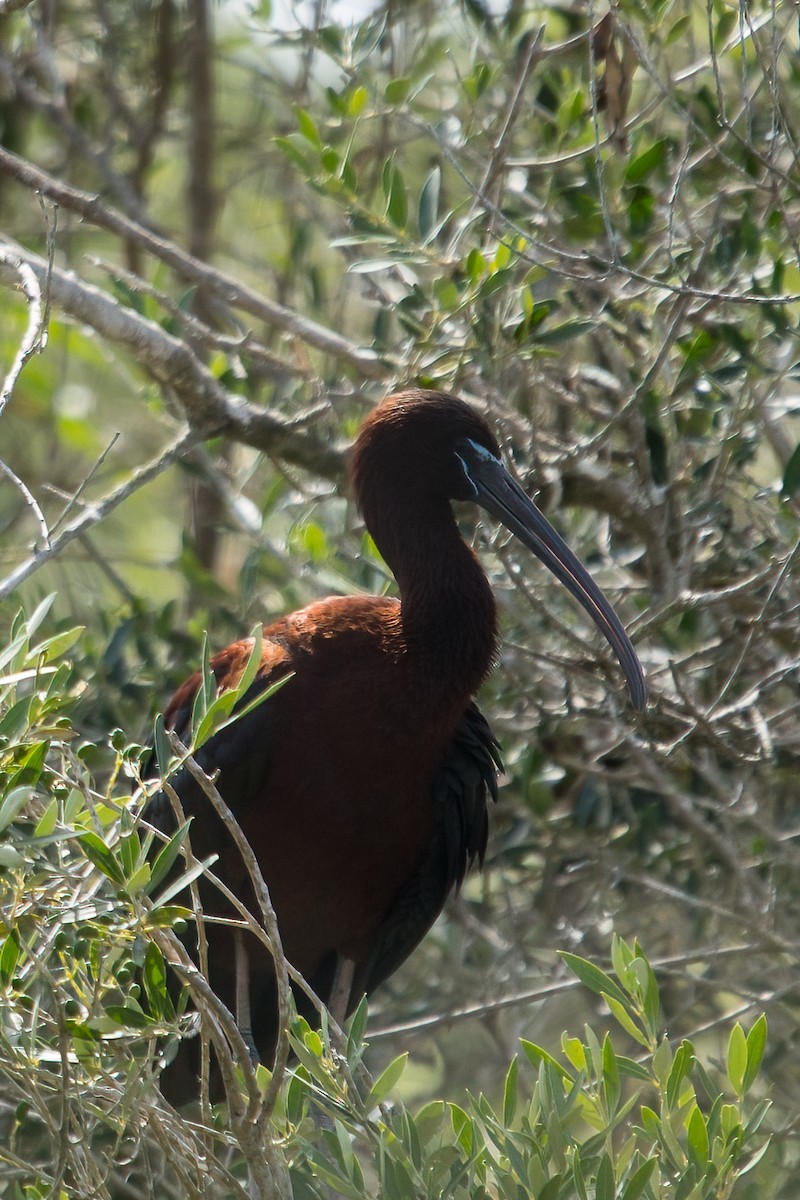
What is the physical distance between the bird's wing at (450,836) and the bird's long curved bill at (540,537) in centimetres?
47

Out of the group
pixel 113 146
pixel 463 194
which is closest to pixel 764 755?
pixel 463 194

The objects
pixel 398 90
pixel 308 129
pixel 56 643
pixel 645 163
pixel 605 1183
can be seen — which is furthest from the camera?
pixel 398 90

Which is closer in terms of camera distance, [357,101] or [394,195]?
[394,195]

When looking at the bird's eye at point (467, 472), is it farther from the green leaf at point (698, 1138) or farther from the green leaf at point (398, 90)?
the green leaf at point (698, 1138)

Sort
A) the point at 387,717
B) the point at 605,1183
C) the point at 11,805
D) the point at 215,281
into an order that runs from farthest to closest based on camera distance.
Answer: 1. the point at 215,281
2. the point at 387,717
3. the point at 605,1183
4. the point at 11,805

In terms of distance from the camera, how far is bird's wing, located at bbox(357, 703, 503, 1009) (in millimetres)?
3500

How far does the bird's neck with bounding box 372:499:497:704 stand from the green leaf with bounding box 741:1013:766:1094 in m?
1.31

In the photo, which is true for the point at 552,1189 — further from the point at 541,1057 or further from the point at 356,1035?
the point at 356,1035

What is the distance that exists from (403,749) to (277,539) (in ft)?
5.58

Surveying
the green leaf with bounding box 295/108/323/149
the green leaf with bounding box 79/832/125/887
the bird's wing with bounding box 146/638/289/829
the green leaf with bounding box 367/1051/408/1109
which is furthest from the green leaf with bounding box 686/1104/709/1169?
the green leaf with bounding box 295/108/323/149

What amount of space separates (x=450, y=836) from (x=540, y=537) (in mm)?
770

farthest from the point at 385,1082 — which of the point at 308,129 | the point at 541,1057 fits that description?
the point at 308,129

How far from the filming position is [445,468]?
3496 mm

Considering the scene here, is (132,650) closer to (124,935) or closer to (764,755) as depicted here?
(764,755)
